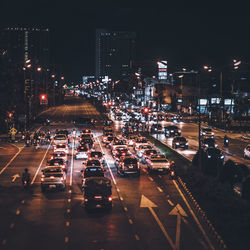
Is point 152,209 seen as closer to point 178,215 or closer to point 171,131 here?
point 178,215

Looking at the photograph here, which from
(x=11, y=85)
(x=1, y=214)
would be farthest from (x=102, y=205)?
(x=11, y=85)

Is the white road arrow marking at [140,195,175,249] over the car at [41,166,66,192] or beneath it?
beneath

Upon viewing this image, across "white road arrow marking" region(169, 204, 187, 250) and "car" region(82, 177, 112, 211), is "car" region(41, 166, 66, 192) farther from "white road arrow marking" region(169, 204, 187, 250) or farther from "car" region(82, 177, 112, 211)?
"white road arrow marking" region(169, 204, 187, 250)

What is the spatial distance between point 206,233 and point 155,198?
7581 millimetres

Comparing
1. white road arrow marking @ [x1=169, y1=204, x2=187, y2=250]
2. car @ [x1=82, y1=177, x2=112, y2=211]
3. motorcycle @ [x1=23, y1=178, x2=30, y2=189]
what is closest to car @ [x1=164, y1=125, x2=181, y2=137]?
motorcycle @ [x1=23, y1=178, x2=30, y2=189]

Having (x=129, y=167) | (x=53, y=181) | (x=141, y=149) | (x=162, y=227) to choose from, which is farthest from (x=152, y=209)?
(x=141, y=149)

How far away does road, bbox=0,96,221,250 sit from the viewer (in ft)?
57.9

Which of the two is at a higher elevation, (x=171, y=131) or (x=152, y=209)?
(x=171, y=131)

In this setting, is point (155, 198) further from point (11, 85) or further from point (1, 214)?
point (11, 85)

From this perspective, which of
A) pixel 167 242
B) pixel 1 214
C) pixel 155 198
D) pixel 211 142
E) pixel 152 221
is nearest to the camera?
pixel 167 242

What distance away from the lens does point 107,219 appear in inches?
845

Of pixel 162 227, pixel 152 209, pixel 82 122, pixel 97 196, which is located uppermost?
pixel 97 196

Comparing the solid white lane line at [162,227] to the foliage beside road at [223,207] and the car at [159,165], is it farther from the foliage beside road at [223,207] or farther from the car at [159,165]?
the car at [159,165]

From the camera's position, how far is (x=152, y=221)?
2106 cm
